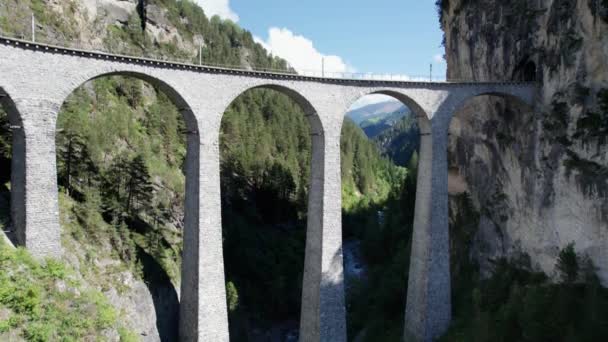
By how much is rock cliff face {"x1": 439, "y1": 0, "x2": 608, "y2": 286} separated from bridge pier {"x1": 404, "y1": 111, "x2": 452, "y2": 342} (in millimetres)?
4888

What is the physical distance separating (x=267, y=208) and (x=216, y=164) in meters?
29.1

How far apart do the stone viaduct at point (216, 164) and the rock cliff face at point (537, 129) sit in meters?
2.24

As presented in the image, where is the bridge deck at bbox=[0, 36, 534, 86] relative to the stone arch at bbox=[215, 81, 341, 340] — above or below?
above

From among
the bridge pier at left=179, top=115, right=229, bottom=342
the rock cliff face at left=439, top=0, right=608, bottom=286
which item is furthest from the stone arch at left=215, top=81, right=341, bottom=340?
the rock cliff face at left=439, top=0, right=608, bottom=286

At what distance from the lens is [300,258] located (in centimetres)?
4247

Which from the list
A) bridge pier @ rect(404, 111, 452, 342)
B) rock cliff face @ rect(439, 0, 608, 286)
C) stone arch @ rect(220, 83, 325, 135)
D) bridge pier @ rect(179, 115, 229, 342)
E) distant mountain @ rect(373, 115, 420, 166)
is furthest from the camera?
distant mountain @ rect(373, 115, 420, 166)

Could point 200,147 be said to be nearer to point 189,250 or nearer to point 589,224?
point 189,250

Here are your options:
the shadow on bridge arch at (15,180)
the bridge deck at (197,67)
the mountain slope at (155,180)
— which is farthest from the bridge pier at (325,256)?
the shadow on bridge arch at (15,180)


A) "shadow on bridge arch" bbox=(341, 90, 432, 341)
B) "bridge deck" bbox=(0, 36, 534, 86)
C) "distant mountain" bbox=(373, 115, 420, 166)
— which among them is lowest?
"shadow on bridge arch" bbox=(341, 90, 432, 341)

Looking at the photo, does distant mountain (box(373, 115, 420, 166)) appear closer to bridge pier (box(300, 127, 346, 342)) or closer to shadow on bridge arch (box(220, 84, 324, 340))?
shadow on bridge arch (box(220, 84, 324, 340))

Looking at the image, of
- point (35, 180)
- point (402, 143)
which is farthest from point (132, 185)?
point (402, 143)

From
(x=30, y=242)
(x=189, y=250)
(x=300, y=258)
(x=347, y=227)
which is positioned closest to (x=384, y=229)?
(x=300, y=258)

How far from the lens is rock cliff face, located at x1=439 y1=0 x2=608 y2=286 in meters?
19.8

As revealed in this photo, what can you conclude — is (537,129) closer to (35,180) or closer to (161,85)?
(161,85)
